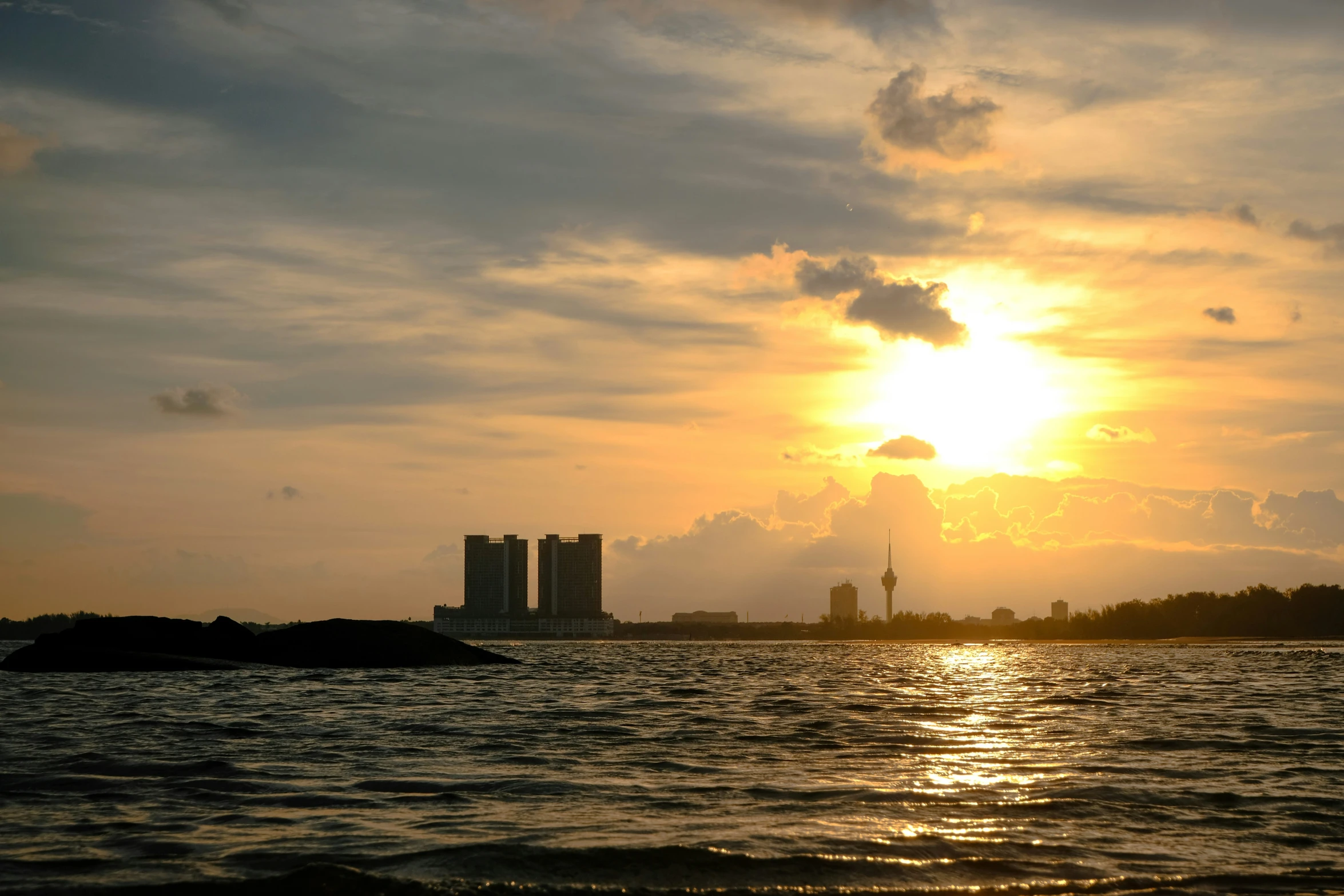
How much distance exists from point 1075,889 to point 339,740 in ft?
51.2

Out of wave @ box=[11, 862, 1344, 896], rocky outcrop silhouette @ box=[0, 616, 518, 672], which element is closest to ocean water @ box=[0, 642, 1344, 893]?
wave @ box=[11, 862, 1344, 896]

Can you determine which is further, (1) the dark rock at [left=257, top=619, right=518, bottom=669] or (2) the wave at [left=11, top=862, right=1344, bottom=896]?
(1) the dark rock at [left=257, top=619, right=518, bottom=669]

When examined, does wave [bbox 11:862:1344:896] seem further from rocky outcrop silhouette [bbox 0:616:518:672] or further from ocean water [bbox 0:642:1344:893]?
rocky outcrop silhouette [bbox 0:616:518:672]

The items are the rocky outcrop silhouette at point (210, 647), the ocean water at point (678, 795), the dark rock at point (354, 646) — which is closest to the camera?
the ocean water at point (678, 795)

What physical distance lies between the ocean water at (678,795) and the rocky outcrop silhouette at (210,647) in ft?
60.7

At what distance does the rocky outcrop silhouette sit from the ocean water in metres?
18.5

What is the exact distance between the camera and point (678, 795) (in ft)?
48.4

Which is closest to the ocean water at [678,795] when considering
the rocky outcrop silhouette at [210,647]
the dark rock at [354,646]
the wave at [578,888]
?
the wave at [578,888]

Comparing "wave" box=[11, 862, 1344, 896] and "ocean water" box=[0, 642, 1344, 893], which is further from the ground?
"wave" box=[11, 862, 1344, 896]

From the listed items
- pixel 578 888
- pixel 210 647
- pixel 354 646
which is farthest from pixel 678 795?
pixel 354 646

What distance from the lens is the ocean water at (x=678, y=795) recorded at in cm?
1020

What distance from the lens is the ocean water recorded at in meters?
10.2

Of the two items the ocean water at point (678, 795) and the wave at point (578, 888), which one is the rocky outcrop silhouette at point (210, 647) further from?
the wave at point (578, 888)

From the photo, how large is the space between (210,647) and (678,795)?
4323 cm
